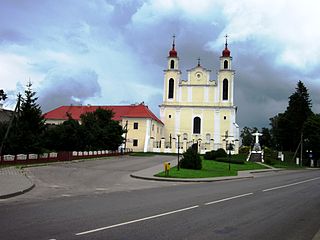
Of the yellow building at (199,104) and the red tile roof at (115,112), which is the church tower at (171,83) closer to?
the yellow building at (199,104)

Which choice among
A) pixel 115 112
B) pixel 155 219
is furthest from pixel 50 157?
pixel 115 112

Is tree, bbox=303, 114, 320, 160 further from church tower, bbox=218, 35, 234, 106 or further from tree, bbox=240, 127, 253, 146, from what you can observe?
tree, bbox=240, 127, 253, 146

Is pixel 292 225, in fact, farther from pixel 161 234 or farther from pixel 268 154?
pixel 268 154

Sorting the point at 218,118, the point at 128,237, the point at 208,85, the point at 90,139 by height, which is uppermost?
the point at 208,85

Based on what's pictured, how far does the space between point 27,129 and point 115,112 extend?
57785mm

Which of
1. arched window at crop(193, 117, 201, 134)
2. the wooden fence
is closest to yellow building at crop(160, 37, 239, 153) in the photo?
arched window at crop(193, 117, 201, 134)

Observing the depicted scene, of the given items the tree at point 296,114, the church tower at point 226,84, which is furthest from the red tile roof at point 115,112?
the tree at point 296,114

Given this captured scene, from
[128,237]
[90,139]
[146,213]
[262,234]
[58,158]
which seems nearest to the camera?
[128,237]

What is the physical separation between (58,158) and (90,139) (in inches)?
502

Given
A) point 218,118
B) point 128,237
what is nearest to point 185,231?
point 128,237

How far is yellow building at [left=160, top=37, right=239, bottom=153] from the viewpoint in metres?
95.9

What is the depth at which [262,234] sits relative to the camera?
9641 millimetres

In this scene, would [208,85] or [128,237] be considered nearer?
[128,237]

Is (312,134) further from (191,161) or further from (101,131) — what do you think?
(191,161)
